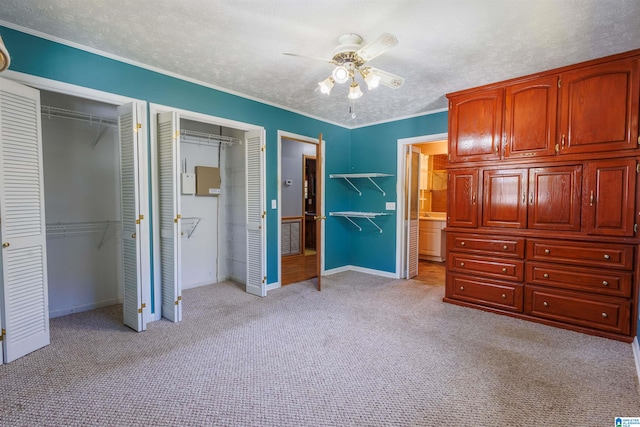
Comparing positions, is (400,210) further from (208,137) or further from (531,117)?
(208,137)

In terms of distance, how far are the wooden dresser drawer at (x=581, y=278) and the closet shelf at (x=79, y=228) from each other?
470 cm

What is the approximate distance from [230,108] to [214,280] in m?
2.50

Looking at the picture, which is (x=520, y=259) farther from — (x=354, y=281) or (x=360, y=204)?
(x=360, y=204)

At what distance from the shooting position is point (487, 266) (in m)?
3.47

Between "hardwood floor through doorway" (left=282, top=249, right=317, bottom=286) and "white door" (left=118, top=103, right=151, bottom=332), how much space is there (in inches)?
80.7

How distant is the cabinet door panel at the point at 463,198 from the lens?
355 centimetres

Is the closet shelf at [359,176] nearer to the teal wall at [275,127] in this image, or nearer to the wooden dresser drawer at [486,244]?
the teal wall at [275,127]

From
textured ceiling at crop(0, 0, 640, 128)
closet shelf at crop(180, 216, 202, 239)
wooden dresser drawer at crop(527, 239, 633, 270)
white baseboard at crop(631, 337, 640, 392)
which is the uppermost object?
textured ceiling at crop(0, 0, 640, 128)

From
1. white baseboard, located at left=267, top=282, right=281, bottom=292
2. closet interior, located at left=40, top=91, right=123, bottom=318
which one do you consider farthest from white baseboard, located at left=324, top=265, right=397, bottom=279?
closet interior, located at left=40, top=91, right=123, bottom=318

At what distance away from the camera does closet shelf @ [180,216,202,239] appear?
14.1 feet

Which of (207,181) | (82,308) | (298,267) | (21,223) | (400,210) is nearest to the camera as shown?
(21,223)

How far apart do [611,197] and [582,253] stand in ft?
1.82

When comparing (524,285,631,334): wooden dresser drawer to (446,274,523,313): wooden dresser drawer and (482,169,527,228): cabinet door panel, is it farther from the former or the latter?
(482,169,527,228): cabinet door panel

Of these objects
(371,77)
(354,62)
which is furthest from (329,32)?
(371,77)
